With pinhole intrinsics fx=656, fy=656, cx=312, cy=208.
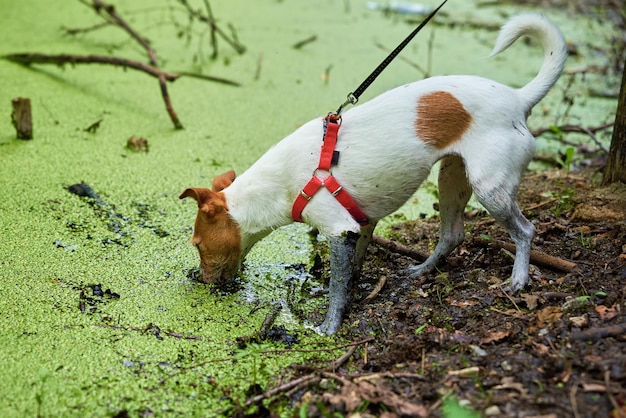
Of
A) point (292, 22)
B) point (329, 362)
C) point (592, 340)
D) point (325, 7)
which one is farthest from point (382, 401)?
point (325, 7)

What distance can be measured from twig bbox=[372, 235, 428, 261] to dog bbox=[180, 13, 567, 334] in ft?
1.71

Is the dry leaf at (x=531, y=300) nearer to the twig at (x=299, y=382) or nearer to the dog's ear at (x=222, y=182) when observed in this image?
the twig at (x=299, y=382)

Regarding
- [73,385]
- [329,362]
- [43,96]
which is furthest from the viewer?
[43,96]

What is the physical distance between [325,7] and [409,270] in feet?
19.0

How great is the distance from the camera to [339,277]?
9.09 feet

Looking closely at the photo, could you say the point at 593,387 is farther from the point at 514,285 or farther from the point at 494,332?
the point at 514,285

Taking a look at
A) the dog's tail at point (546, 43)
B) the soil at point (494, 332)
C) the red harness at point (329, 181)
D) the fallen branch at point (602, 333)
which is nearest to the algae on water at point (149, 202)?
the soil at point (494, 332)

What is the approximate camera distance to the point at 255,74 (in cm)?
581

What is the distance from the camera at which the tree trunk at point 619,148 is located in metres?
3.27

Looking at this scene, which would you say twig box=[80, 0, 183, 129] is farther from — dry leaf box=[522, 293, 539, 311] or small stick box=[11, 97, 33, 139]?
dry leaf box=[522, 293, 539, 311]

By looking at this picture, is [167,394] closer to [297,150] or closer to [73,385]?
[73,385]

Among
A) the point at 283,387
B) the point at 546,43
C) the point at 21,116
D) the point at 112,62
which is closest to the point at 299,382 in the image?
the point at 283,387

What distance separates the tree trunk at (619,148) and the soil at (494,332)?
0.22ft

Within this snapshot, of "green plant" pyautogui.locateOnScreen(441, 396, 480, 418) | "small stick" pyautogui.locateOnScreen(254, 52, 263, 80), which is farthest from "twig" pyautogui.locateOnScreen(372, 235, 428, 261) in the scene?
"small stick" pyautogui.locateOnScreen(254, 52, 263, 80)
